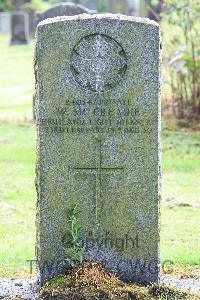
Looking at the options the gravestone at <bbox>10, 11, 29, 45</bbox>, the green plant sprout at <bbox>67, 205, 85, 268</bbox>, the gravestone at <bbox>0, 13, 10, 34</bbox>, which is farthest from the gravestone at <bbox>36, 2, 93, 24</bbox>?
the gravestone at <bbox>0, 13, 10, 34</bbox>

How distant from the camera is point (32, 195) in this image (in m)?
11.0

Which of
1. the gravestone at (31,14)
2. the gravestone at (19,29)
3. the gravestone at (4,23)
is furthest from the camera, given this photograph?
the gravestone at (4,23)

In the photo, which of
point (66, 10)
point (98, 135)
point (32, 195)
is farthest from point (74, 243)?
point (66, 10)

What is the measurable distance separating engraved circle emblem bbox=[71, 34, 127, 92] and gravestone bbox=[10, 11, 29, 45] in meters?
27.9

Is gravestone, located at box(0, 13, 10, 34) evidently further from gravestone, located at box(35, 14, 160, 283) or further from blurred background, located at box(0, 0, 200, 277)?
gravestone, located at box(35, 14, 160, 283)

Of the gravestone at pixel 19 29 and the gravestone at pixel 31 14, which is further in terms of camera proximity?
the gravestone at pixel 31 14

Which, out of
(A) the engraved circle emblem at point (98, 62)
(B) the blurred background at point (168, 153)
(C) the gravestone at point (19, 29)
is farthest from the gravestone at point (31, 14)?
(A) the engraved circle emblem at point (98, 62)

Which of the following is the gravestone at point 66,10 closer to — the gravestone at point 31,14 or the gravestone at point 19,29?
the gravestone at point 19,29

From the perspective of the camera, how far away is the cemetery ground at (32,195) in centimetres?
790

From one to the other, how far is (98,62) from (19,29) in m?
28.5

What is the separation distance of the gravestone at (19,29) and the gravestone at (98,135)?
2790 cm

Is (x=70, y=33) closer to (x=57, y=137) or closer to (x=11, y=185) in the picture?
(x=57, y=137)

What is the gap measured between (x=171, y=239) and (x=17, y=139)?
659 centimetres

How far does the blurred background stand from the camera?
8.36 metres
